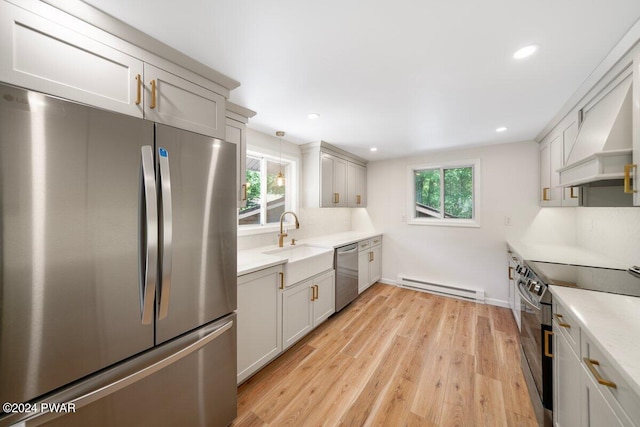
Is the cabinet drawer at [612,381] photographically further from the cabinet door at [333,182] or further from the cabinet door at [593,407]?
the cabinet door at [333,182]

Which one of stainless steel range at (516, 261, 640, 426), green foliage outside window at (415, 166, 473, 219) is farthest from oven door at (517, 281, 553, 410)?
green foliage outside window at (415, 166, 473, 219)

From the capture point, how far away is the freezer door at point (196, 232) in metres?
1.13

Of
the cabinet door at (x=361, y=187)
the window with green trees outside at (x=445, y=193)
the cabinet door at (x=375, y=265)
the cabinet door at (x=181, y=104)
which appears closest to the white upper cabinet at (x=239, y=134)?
the cabinet door at (x=181, y=104)

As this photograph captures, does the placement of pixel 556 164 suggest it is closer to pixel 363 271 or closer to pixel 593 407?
pixel 593 407

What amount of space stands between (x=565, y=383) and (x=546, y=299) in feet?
1.47

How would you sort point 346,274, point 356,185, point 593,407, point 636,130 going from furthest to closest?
1. point 356,185
2. point 346,274
3. point 636,130
4. point 593,407

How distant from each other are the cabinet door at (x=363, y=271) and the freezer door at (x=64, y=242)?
2.94 m

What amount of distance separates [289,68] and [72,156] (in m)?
1.23

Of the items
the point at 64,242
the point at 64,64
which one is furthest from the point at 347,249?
the point at 64,64

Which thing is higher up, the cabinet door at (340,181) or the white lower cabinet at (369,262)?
the cabinet door at (340,181)

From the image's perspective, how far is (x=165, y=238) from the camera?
3.51 feet

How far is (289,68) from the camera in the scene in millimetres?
1527

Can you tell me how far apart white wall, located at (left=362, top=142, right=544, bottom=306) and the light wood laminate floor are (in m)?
0.72

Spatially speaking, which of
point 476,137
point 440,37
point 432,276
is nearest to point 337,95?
point 440,37
